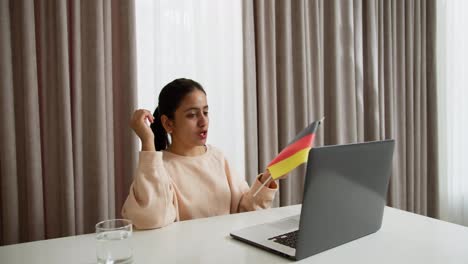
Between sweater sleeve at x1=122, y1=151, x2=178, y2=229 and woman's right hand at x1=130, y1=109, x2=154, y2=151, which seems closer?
sweater sleeve at x1=122, y1=151, x2=178, y2=229

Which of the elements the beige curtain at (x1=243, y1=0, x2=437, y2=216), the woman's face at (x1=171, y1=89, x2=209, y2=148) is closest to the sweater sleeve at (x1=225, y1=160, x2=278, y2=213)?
the woman's face at (x1=171, y1=89, x2=209, y2=148)

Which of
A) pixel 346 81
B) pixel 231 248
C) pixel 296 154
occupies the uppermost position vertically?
pixel 346 81

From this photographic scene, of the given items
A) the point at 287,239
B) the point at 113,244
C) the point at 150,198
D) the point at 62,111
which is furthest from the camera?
the point at 62,111

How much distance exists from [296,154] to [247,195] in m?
0.55

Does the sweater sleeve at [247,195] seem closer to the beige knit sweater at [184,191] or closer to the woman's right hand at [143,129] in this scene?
the beige knit sweater at [184,191]

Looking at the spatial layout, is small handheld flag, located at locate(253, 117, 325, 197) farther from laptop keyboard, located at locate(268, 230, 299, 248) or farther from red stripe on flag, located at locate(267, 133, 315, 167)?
laptop keyboard, located at locate(268, 230, 299, 248)

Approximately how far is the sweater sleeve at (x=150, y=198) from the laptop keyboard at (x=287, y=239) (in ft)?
1.25

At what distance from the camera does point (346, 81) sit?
7.89ft

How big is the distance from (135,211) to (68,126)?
2.09ft

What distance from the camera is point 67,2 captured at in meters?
1.67

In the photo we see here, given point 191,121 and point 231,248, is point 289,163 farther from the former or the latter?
point 191,121

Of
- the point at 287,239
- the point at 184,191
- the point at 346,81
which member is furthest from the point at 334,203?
the point at 346,81

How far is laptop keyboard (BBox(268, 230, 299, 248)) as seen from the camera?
0.98 m

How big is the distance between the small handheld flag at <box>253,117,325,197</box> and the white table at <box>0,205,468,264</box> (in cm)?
23
